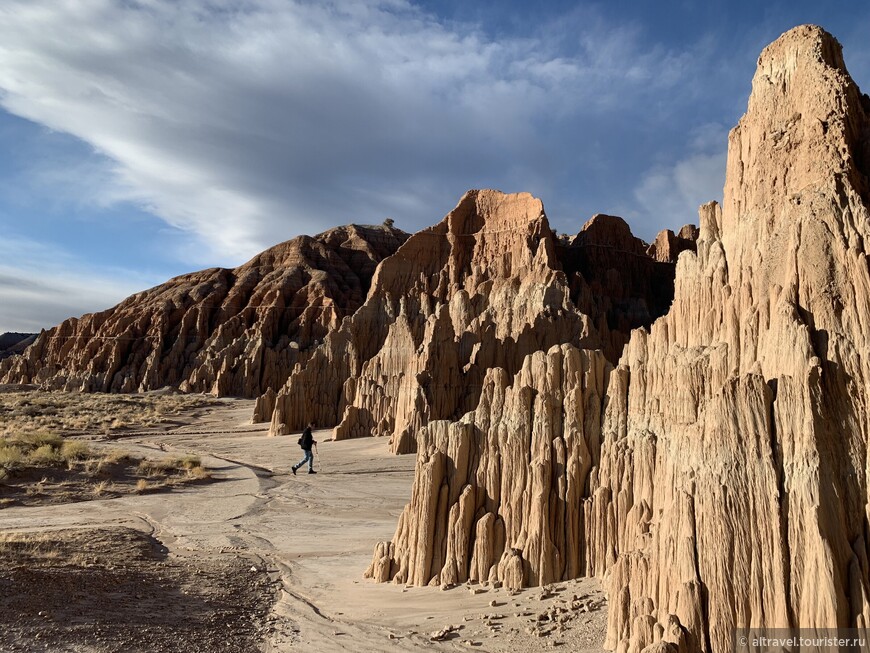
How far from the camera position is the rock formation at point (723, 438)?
6.67 meters

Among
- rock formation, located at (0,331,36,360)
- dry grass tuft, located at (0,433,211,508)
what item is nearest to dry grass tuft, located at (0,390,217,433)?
dry grass tuft, located at (0,433,211,508)

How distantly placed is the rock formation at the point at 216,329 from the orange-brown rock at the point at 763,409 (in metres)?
64.2

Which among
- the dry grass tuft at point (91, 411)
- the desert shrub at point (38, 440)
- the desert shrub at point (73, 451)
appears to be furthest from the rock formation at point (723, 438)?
the dry grass tuft at point (91, 411)

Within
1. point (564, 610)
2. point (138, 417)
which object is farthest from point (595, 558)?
point (138, 417)

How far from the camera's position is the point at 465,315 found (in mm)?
48125

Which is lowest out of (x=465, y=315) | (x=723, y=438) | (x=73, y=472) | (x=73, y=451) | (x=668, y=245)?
(x=73, y=472)

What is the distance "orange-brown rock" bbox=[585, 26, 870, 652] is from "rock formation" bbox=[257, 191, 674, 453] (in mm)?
23751

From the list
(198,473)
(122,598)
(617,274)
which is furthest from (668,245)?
(122,598)

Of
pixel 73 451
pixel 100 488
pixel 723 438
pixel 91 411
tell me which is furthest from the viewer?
pixel 91 411

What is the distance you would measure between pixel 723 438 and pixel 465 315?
134 feet

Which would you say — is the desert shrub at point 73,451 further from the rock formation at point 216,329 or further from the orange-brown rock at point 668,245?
the orange-brown rock at point 668,245

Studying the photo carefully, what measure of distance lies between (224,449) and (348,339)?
66.2ft

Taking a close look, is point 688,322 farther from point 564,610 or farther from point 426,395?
point 426,395

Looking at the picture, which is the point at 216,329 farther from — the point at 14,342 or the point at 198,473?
the point at 14,342
